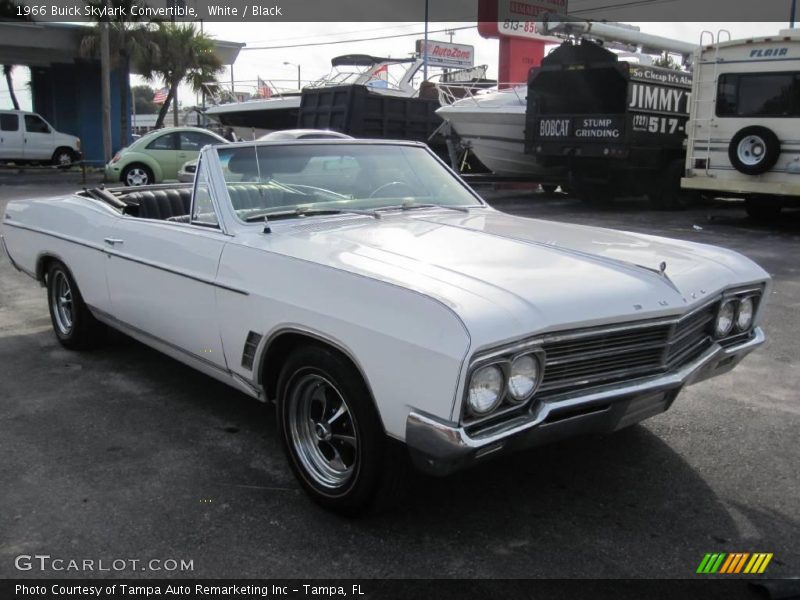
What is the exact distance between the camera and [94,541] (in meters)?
2.83

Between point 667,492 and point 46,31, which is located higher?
point 46,31

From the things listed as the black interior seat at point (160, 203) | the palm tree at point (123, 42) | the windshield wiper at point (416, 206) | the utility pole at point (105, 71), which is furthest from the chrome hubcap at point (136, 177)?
the windshield wiper at point (416, 206)

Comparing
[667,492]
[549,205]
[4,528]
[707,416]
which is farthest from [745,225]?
[4,528]

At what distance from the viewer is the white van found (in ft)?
75.0

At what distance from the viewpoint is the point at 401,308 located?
2600 millimetres

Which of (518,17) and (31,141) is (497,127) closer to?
(518,17)

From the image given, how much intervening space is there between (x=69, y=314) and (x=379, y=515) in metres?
3.33

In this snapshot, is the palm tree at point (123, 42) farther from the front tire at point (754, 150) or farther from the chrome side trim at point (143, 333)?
the chrome side trim at point (143, 333)

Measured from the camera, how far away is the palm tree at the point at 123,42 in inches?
941

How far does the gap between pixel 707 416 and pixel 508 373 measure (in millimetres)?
2110

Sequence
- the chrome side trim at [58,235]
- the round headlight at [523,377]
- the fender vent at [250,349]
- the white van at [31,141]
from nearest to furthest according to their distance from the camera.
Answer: the round headlight at [523,377]
the fender vent at [250,349]
the chrome side trim at [58,235]
the white van at [31,141]

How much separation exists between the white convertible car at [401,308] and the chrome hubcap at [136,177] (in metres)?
12.5

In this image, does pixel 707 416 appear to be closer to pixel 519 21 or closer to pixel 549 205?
pixel 549 205

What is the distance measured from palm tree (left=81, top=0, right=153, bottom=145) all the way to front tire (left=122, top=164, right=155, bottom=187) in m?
9.77
